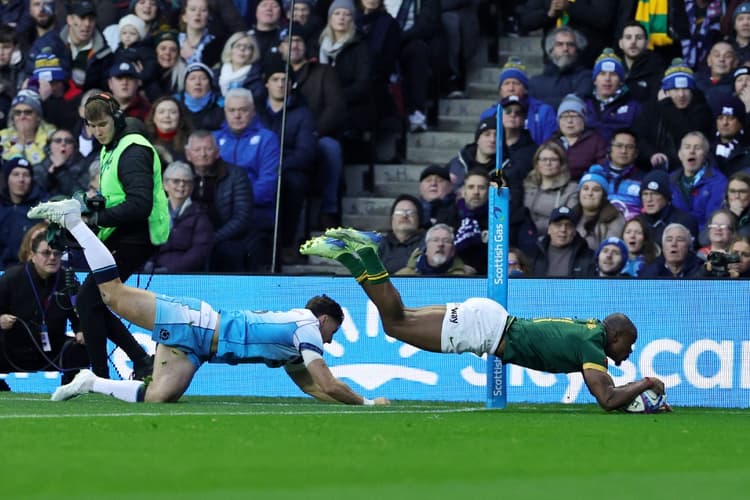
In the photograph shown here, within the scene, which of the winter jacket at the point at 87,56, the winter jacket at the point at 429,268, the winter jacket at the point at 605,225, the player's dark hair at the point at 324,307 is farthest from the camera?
the winter jacket at the point at 87,56

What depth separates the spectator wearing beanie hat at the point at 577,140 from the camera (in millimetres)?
17984

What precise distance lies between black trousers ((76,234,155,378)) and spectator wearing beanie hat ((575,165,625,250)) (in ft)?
17.6

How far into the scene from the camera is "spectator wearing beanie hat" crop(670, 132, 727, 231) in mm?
17188

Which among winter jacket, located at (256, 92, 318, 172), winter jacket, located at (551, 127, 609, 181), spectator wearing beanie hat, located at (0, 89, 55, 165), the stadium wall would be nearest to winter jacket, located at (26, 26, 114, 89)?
spectator wearing beanie hat, located at (0, 89, 55, 165)

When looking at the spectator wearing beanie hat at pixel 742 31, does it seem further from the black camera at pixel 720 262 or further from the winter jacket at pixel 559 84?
the black camera at pixel 720 262

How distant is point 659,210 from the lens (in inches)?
666

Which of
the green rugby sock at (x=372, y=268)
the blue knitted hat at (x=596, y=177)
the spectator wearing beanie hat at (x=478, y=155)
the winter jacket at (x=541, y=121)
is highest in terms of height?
the winter jacket at (x=541, y=121)

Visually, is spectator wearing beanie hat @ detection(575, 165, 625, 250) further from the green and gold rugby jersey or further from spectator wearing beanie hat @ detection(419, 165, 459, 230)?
the green and gold rugby jersey

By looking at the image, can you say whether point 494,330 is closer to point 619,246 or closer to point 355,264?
point 355,264

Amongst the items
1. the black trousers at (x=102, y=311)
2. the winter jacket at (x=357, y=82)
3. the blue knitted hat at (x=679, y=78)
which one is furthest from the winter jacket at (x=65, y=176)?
the blue knitted hat at (x=679, y=78)

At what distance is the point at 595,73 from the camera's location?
60.9 feet

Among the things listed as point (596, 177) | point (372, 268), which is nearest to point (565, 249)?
point (596, 177)

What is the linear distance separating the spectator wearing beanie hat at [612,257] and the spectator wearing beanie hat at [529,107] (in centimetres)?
257

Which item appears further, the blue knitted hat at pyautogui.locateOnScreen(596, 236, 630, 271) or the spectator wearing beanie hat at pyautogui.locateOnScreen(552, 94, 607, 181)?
the spectator wearing beanie hat at pyautogui.locateOnScreen(552, 94, 607, 181)
